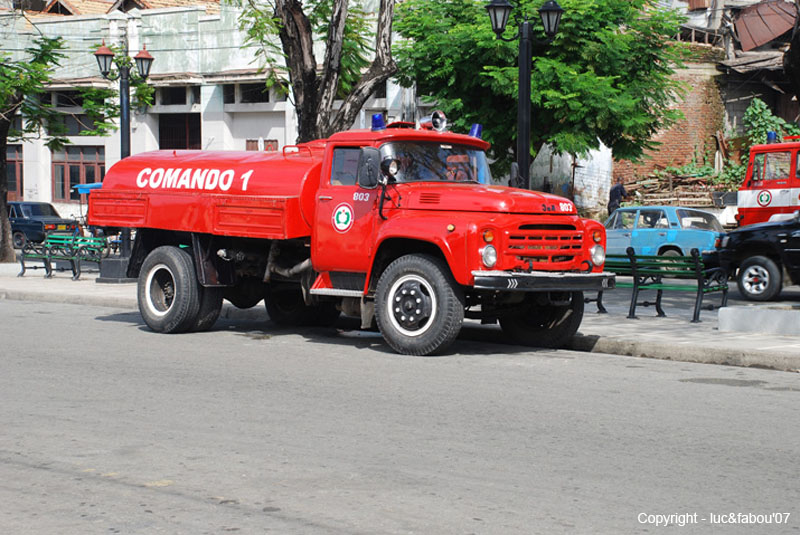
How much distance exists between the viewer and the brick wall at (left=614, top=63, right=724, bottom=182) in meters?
38.1

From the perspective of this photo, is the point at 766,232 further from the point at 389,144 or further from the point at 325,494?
the point at 325,494

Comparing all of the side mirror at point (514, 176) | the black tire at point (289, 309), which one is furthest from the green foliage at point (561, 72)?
the side mirror at point (514, 176)

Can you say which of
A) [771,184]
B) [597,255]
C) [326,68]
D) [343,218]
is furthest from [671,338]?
[771,184]

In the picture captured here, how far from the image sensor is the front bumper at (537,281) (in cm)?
1131

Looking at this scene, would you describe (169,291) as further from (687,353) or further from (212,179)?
(687,353)

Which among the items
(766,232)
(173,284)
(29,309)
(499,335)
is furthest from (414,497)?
(766,232)

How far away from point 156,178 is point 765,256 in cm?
1052

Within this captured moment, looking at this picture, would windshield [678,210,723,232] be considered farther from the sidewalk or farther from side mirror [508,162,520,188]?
side mirror [508,162,520,188]

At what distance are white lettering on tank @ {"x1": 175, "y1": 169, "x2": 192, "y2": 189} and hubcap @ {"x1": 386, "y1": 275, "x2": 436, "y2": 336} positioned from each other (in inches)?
137

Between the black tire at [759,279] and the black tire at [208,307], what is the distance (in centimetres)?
957

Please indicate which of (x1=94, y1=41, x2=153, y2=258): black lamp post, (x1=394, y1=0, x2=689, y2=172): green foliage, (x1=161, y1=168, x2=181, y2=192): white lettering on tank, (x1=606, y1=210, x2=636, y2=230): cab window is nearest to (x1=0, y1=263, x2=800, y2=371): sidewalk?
(x1=161, y1=168, x2=181, y2=192): white lettering on tank

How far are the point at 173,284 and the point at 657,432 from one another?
785 cm

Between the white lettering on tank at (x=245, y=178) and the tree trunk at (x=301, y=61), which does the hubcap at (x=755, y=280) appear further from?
the white lettering on tank at (x=245, y=178)

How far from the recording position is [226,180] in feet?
44.6
